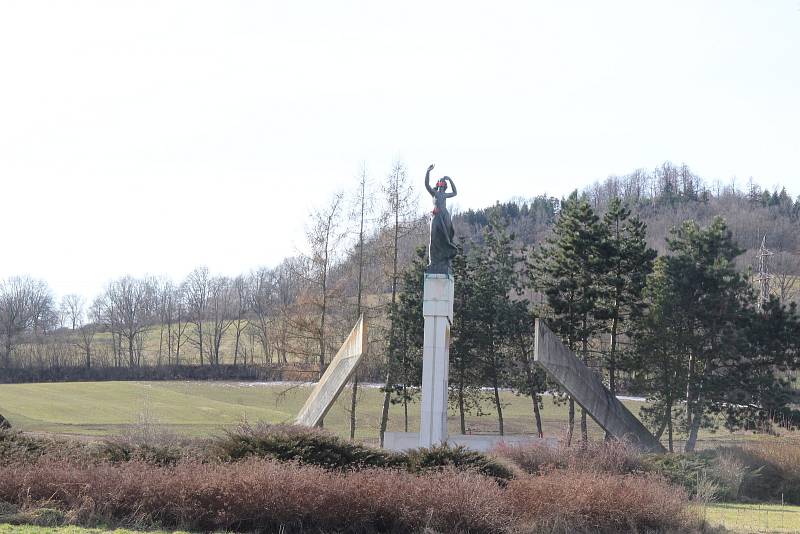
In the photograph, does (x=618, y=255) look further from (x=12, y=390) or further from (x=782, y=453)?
(x=12, y=390)

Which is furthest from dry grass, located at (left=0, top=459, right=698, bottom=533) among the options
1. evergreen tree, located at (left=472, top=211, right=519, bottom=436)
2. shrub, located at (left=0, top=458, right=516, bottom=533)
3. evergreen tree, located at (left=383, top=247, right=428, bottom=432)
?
evergreen tree, located at (left=472, top=211, right=519, bottom=436)

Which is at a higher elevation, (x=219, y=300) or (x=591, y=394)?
(x=219, y=300)

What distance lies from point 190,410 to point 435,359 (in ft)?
74.4

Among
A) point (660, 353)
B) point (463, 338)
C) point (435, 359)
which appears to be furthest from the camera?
point (463, 338)

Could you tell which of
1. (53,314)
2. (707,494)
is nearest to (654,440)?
(707,494)

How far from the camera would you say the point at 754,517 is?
1337cm

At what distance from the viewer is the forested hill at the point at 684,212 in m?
74.3

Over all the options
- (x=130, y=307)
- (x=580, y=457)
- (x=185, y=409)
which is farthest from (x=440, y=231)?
(x=130, y=307)

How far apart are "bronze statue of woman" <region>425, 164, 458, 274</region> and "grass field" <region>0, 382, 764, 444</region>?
1167 centimetres

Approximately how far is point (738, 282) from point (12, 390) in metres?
33.5

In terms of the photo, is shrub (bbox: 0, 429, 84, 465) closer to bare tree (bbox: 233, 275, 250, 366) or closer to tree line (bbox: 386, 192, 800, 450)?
tree line (bbox: 386, 192, 800, 450)

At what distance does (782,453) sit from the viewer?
714 inches

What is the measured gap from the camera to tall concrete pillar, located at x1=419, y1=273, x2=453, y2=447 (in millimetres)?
18125

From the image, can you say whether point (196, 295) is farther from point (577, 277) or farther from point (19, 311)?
point (577, 277)
